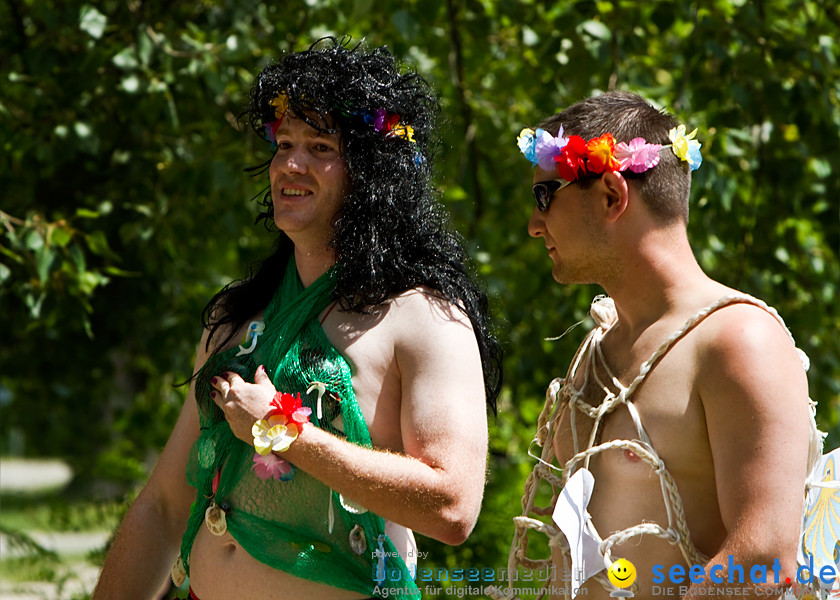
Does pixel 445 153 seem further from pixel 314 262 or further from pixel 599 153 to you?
pixel 599 153

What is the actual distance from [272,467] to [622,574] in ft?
2.18

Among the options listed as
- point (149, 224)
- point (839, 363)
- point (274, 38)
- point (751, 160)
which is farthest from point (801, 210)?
point (149, 224)

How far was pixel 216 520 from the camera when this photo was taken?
187 cm

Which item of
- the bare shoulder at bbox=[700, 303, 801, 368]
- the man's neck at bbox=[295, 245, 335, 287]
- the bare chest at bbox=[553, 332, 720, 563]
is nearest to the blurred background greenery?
the man's neck at bbox=[295, 245, 335, 287]

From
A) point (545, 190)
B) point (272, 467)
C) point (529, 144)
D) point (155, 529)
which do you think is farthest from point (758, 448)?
point (155, 529)

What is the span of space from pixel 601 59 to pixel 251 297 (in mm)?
1959

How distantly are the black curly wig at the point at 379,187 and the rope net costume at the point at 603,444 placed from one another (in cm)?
21

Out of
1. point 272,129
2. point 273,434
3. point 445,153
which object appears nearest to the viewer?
point 273,434

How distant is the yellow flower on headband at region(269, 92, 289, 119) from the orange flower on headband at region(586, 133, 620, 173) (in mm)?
655

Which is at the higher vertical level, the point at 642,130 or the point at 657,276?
the point at 642,130

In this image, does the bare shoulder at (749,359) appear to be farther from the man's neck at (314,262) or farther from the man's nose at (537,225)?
the man's neck at (314,262)

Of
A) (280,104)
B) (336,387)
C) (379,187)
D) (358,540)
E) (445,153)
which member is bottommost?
(445,153)

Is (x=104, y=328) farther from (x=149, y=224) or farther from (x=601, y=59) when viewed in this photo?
(x=601, y=59)

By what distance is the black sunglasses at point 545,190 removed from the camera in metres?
1.83
